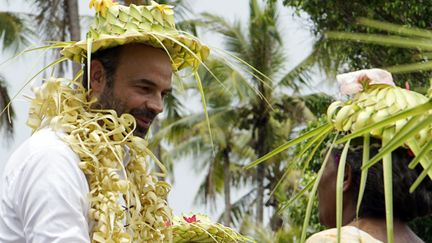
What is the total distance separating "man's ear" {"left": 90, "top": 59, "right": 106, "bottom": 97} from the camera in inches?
149

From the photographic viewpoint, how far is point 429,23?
16281mm

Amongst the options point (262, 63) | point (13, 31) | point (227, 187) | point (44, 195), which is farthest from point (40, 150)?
point (227, 187)

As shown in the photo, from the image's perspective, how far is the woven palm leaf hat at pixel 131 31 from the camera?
12.3 ft

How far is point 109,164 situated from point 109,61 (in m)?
0.39

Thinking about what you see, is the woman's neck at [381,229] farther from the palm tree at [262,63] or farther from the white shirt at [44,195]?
the palm tree at [262,63]

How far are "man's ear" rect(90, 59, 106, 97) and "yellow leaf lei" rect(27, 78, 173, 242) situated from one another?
0.05 metres

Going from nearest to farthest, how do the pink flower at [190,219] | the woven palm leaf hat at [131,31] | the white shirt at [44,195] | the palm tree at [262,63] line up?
the white shirt at [44,195] < the woven palm leaf hat at [131,31] < the pink flower at [190,219] < the palm tree at [262,63]

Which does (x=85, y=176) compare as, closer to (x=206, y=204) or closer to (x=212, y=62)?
(x=212, y=62)

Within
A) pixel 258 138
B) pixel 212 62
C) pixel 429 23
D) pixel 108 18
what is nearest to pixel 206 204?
pixel 258 138

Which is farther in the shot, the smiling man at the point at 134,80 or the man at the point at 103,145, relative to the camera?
the smiling man at the point at 134,80

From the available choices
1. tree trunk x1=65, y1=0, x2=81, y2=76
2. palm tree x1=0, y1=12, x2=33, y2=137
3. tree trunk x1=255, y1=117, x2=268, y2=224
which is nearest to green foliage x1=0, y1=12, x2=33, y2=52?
palm tree x1=0, y1=12, x2=33, y2=137

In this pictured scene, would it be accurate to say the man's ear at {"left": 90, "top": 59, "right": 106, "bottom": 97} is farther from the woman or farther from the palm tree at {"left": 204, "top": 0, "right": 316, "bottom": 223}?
the palm tree at {"left": 204, "top": 0, "right": 316, "bottom": 223}

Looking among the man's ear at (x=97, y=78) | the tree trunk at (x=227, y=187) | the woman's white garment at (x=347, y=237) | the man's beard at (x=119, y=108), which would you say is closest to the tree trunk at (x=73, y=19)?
the tree trunk at (x=227, y=187)

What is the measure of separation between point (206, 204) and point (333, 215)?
31896 millimetres
